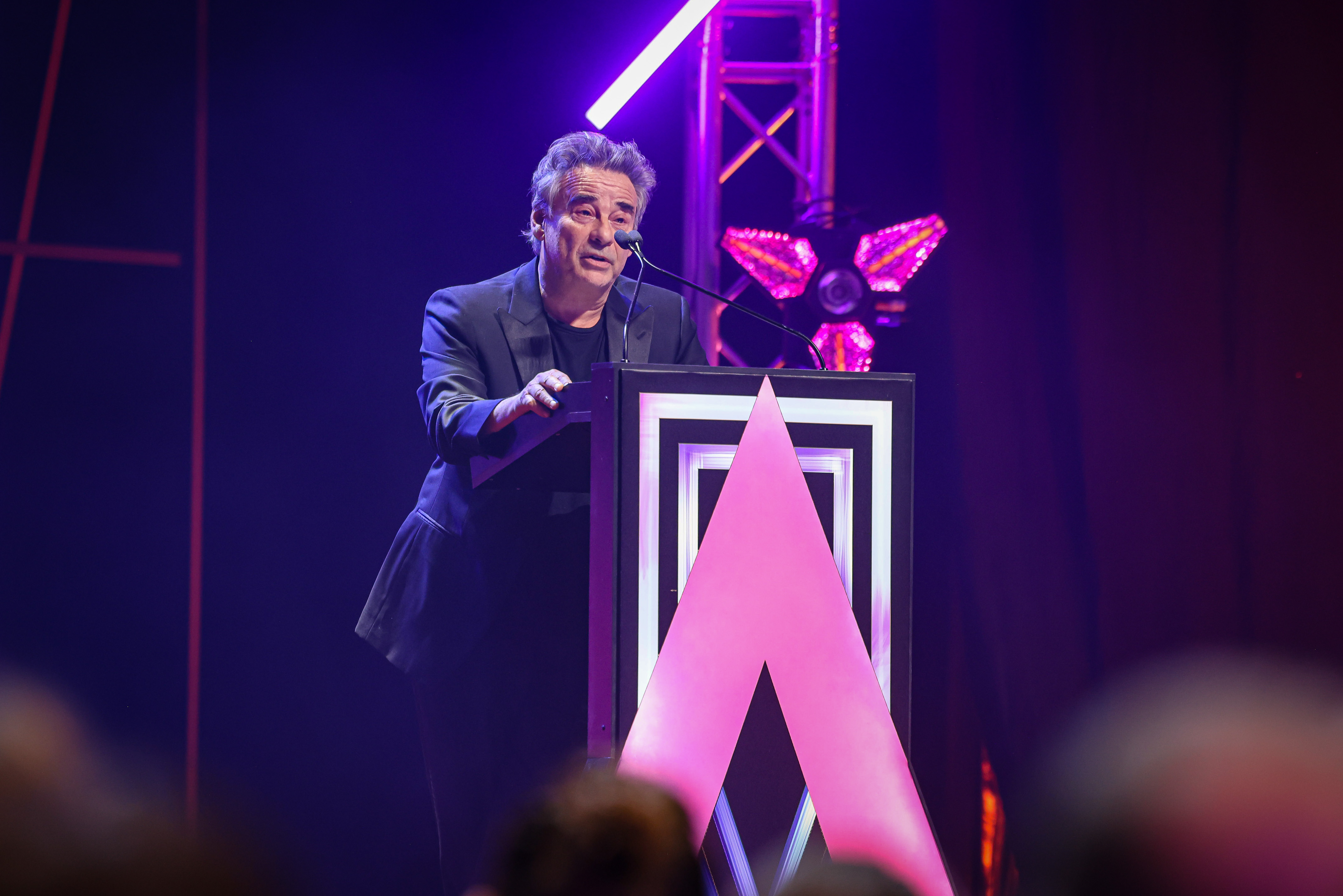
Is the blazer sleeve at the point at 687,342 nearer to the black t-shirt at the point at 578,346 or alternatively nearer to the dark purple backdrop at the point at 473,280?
the black t-shirt at the point at 578,346

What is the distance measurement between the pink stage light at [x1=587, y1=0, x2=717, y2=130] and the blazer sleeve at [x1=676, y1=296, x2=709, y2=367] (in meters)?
0.91

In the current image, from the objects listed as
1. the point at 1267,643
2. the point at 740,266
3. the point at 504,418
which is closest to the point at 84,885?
the point at 504,418

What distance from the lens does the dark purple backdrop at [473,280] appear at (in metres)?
2.72

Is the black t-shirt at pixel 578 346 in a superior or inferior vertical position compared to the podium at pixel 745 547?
superior

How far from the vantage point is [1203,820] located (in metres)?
0.70

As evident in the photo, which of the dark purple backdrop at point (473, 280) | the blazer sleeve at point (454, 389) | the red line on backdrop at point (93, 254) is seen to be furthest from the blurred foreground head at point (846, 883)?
the red line on backdrop at point (93, 254)

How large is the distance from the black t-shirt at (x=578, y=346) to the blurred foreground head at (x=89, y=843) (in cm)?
169

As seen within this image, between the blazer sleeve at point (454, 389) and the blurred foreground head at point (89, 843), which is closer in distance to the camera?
the blurred foreground head at point (89, 843)

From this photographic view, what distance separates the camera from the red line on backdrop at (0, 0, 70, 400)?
10.1ft

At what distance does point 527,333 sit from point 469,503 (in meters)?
0.39

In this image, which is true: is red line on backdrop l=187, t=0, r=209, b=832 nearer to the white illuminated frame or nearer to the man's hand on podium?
A: the man's hand on podium

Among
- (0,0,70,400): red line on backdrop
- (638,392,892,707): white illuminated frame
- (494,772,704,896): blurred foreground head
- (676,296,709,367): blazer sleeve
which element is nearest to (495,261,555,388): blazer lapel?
(676,296,709,367): blazer sleeve

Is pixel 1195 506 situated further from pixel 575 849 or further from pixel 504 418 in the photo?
pixel 575 849

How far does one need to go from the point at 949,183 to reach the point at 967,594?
47.7 inches
